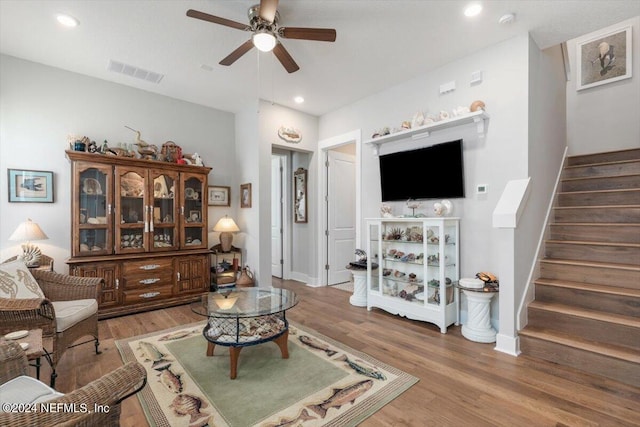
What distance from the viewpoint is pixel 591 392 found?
204 centimetres

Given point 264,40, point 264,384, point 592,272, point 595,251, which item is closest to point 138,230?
point 264,384

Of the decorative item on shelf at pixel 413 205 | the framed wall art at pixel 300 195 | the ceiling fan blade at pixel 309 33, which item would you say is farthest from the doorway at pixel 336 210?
the ceiling fan blade at pixel 309 33

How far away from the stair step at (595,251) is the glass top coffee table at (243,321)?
9.69 feet

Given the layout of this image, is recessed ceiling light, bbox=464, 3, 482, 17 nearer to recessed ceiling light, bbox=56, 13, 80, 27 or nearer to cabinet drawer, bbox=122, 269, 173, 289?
recessed ceiling light, bbox=56, 13, 80, 27

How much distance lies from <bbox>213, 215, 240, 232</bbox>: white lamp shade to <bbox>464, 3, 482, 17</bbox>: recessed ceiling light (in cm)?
394

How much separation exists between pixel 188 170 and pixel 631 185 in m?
5.80

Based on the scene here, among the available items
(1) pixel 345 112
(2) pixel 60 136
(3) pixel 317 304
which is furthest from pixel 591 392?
(2) pixel 60 136

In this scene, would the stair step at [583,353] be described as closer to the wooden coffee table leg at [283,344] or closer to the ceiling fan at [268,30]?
the wooden coffee table leg at [283,344]

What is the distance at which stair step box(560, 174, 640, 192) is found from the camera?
11.6 feet

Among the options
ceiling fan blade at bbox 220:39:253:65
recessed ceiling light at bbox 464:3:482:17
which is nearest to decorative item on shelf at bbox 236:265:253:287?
ceiling fan blade at bbox 220:39:253:65

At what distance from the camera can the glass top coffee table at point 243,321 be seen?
2.27m

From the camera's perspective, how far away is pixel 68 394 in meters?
0.94

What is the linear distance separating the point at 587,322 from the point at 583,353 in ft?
1.09

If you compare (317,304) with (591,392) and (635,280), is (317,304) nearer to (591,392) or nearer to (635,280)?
(591,392)
